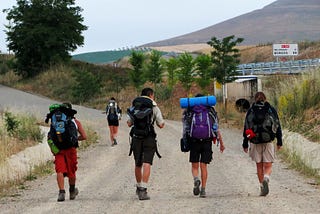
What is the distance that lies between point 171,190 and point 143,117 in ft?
6.94

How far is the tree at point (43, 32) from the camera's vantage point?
6356cm

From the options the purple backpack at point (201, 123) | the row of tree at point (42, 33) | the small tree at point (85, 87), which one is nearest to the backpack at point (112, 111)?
the purple backpack at point (201, 123)

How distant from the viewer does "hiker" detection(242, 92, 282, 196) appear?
11.9 metres

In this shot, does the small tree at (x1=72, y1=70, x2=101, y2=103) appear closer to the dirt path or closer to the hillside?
the dirt path

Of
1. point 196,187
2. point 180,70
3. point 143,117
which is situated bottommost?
point 196,187

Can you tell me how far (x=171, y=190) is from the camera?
13.1 meters

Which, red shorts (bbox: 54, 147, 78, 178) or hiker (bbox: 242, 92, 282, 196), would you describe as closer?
red shorts (bbox: 54, 147, 78, 178)

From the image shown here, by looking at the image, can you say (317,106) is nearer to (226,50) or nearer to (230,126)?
(230,126)

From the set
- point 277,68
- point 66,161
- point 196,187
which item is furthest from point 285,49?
point 66,161

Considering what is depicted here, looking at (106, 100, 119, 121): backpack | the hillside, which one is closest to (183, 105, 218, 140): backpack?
(106, 100, 119, 121): backpack

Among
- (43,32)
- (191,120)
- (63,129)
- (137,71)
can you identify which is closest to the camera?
(63,129)

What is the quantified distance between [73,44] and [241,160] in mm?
48046

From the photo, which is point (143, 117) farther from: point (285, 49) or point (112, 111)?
point (285, 49)

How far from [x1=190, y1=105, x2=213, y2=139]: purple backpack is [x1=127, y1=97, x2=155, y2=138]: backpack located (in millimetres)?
748
